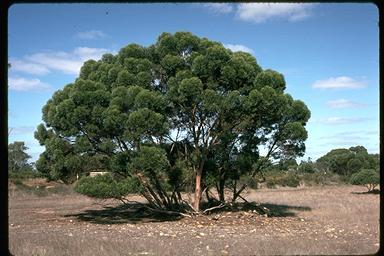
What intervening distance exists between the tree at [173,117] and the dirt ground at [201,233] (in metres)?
1.79

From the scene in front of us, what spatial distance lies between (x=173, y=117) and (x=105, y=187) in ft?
13.0

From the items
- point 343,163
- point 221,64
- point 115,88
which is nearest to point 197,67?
point 221,64

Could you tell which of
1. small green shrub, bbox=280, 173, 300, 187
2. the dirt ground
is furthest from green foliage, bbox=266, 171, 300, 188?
the dirt ground

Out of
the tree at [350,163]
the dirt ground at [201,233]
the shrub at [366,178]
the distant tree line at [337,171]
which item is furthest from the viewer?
the tree at [350,163]

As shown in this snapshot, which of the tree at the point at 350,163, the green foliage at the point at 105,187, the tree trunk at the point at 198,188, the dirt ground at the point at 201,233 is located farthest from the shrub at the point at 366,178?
the green foliage at the point at 105,187

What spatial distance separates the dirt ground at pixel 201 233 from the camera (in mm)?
8289

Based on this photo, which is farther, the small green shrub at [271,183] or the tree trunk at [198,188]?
the small green shrub at [271,183]

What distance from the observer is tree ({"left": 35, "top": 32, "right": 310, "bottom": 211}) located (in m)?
15.3

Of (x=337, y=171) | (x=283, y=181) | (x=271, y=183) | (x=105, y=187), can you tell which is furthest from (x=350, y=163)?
(x=105, y=187)

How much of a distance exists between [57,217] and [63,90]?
5.02m

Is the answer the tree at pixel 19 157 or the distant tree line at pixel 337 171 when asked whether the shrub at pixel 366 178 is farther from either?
the tree at pixel 19 157

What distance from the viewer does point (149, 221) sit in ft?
55.8

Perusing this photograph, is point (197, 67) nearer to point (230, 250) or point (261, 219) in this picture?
point (261, 219)

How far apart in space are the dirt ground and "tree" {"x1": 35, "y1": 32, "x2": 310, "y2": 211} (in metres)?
1.79
